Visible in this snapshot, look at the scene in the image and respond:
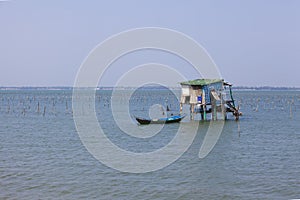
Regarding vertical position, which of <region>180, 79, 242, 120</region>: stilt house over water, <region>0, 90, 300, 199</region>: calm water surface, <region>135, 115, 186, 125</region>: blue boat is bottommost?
<region>0, 90, 300, 199</region>: calm water surface

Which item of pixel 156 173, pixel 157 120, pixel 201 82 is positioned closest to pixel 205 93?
pixel 201 82

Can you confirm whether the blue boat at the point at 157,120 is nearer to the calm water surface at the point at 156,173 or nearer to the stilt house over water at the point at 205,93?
the stilt house over water at the point at 205,93

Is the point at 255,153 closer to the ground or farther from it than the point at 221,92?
closer to the ground

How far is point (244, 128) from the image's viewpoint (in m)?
32.8

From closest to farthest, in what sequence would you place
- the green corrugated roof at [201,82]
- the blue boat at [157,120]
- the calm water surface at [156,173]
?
the calm water surface at [156,173], the green corrugated roof at [201,82], the blue boat at [157,120]

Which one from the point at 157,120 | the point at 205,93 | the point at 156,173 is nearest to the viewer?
the point at 156,173

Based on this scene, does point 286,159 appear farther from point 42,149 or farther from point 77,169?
point 42,149

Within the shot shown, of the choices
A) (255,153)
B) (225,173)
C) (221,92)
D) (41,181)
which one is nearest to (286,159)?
(255,153)

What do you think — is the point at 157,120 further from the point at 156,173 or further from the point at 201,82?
the point at 156,173

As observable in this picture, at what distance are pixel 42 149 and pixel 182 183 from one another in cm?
993

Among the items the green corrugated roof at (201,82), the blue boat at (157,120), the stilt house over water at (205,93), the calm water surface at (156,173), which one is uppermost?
the green corrugated roof at (201,82)

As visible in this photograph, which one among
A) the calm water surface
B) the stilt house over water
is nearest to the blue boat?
the stilt house over water

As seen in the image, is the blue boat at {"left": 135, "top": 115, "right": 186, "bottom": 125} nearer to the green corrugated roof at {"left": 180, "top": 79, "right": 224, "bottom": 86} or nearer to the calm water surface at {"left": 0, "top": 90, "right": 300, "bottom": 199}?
the green corrugated roof at {"left": 180, "top": 79, "right": 224, "bottom": 86}

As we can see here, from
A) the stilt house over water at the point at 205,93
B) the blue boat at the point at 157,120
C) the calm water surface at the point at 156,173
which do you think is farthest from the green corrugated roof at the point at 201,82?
the calm water surface at the point at 156,173
